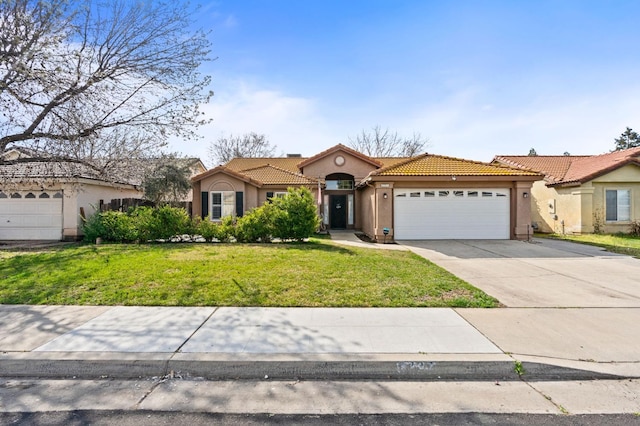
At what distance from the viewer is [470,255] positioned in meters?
10.3

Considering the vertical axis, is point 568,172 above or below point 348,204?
above

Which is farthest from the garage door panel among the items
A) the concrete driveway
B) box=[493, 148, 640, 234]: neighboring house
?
box=[493, 148, 640, 234]: neighboring house

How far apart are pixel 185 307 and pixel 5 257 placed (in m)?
8.36

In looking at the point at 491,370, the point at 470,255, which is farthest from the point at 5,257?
the point at 470,255

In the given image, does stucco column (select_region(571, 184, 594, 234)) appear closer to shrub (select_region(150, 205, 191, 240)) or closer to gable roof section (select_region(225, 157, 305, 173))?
gable roof section (select_region(225, 157, 305, 173))

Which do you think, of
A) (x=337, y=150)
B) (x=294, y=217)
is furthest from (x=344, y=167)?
(x=294, y=217)

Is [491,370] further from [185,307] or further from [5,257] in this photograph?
[5,257]

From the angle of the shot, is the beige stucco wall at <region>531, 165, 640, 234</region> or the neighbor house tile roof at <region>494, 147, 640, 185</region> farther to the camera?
the beige stucco wall at <region>531, 165, 640, 234</region>

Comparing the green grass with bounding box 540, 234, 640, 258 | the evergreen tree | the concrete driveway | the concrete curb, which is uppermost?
the evergreen tree

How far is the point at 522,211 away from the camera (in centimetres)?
1392

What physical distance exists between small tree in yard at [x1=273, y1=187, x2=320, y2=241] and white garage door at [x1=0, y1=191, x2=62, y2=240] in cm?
968

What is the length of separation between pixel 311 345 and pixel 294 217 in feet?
26.3

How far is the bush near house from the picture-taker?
1192 cm

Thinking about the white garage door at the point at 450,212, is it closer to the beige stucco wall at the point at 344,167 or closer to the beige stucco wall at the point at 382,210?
the beige stucco wall at the point at 382,210
